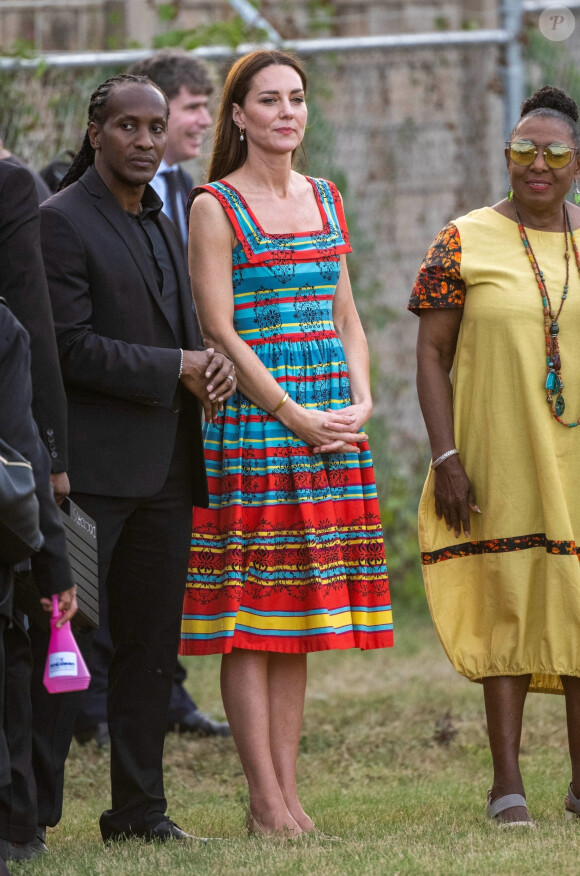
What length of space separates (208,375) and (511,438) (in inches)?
41.4

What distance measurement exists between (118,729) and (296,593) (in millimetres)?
709

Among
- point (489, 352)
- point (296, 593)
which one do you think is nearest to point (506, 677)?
point (296, 593)

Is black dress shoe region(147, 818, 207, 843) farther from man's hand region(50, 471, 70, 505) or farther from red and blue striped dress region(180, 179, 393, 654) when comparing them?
Answer: man's hand region(50, 471, 70, 505)

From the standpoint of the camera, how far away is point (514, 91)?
26.2 ft

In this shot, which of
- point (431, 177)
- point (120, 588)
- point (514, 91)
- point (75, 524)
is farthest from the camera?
point (431, 177)

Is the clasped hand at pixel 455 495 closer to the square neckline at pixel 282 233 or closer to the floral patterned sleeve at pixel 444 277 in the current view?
the floral patterned sleeve at pixel 444 277

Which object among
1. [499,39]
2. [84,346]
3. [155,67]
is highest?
[499,39]

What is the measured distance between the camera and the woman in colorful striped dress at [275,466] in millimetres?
4516

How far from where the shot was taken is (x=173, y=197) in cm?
630

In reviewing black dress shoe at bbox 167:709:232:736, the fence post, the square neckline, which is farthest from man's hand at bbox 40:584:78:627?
the fence post

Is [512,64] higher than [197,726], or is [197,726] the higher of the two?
[512,64]

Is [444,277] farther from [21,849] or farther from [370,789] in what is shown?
[21,849]

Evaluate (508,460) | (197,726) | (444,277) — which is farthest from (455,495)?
(197,726)

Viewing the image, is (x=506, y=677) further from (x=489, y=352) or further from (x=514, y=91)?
(x=514, y=91)
